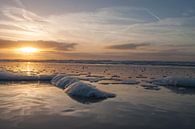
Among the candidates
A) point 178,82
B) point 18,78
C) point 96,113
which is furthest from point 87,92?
point 18,78

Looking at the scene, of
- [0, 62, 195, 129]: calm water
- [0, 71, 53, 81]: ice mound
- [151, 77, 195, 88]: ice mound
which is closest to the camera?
[0, 62, 195, 129]: calm water

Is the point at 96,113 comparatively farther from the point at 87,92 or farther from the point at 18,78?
the point at 18,78

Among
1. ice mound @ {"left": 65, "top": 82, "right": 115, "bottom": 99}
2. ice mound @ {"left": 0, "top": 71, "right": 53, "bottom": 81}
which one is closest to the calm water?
ice mound @ {"left": 65, "top": 82, "right": 115, "bottom": 99}

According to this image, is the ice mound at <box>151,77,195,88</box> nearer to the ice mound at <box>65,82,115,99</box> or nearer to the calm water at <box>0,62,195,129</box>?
the calm water at <box>0,62,195,129</box>

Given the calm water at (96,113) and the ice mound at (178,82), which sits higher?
the ice mound at (178,82)

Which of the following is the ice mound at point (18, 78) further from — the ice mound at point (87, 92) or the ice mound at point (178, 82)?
the ice mound at point (87, 92)

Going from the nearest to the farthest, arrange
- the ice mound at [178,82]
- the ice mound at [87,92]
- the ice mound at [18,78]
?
the ice mound at [87,92], the ice mound at [178,82], the ice mound at [18,78]

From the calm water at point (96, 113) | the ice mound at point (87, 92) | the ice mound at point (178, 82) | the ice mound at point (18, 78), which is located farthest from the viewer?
the ice mound at point (18, 78)

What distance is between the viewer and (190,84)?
753 inches

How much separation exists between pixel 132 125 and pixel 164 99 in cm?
527

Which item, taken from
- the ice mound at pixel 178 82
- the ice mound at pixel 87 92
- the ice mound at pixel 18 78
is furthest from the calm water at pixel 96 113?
the ice mound at pixel 18 78

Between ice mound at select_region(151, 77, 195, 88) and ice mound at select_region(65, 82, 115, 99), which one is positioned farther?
ice mound at select_region(151, 77, 195, 88)

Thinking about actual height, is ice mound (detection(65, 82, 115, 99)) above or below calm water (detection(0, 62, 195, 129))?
above

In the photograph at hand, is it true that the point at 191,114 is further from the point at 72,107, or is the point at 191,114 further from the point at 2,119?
the point at 2,119
